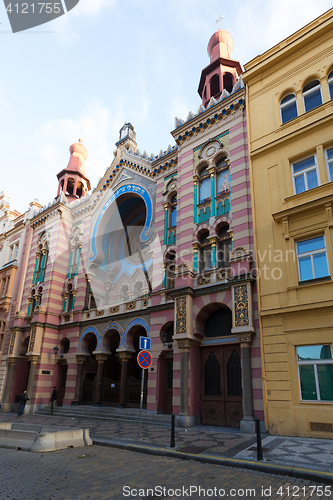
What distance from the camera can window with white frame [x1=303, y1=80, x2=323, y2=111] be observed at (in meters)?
15.6

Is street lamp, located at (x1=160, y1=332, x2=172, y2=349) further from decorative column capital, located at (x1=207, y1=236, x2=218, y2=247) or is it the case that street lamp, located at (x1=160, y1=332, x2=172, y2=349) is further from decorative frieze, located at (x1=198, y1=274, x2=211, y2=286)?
decorative column capital, located at (x1=207, y1=236, x2=218, y2=247)

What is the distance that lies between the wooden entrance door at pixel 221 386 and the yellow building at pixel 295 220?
2.36m

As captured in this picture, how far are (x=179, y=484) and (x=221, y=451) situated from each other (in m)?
3.11

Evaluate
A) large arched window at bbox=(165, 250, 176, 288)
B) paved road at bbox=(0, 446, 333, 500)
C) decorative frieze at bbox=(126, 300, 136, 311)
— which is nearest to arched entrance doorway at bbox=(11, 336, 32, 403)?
decorative frieze at bbox=(126, 300, 136, 311)

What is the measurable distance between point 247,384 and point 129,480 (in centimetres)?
771

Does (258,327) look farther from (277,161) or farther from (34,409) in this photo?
(34,409)

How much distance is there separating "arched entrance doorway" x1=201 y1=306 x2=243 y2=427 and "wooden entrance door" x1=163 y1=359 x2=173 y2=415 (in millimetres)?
2320

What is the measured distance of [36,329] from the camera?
25391 millimetres

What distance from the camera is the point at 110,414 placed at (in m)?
18.7

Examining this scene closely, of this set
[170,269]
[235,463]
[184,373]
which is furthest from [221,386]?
[235,463]

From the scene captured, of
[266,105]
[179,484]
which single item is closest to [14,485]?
[179,484]

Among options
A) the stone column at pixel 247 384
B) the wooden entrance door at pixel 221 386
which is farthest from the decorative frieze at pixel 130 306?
the stone column at pixel 247 384

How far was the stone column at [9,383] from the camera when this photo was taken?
84.8 ft

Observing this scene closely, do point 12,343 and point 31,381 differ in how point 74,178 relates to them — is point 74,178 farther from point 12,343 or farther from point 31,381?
point 31,381
